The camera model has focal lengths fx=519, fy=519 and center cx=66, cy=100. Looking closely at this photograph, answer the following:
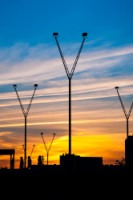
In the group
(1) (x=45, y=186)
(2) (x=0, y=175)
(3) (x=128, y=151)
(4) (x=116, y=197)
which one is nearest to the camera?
(4) (x=116, y=197)

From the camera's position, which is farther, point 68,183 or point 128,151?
point 128,151

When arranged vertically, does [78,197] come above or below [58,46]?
below

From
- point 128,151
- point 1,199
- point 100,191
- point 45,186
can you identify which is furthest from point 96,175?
point 128,151

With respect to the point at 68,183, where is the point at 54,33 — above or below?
above

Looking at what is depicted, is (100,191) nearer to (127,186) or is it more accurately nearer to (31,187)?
(127,186)

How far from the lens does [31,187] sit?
62.2 m

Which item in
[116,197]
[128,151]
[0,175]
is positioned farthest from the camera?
[128,151]

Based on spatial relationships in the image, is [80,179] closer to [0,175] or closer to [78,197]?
[78,197]

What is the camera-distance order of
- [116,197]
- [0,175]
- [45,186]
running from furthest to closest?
[0,175], [45,186], [116,197]

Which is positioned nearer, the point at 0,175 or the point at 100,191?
the point at 100,191

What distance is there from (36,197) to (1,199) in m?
4.04

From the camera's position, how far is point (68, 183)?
2350 inches

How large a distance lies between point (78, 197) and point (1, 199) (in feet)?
28.6

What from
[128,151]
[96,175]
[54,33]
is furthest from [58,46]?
[128,151]
